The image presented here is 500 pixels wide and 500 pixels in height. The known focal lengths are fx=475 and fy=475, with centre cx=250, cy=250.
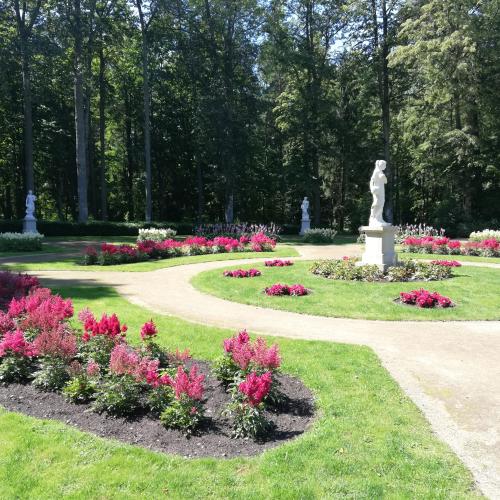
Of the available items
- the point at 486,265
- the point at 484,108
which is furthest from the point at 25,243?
the point at 484,108

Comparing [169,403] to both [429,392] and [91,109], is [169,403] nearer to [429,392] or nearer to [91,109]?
[429,392]

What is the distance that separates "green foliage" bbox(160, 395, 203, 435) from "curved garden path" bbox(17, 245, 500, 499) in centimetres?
212

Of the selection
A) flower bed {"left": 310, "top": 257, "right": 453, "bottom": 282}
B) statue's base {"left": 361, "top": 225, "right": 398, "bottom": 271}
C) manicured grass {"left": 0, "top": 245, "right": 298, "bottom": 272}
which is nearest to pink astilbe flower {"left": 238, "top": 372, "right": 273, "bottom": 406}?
flower bed {"left": 310, "top": 257, "right": 453, "bottom": 282}

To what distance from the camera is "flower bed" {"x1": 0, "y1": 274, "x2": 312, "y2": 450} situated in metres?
4.21

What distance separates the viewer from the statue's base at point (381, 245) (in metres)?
12.8

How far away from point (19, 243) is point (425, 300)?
16795 mm

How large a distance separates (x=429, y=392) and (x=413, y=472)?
5.55 ft

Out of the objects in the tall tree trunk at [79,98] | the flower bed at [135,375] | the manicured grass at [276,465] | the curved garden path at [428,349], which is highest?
the tall tree trunk at [79,98]

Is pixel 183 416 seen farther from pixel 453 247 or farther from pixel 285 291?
pixel 453 247

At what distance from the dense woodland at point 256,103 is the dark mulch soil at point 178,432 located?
2461 cm

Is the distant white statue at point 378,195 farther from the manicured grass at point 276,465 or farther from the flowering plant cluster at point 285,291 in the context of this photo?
the manicured grass at point 276,465

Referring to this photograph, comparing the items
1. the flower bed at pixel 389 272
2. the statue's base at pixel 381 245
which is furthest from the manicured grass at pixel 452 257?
the flower bed at pixel 389 272

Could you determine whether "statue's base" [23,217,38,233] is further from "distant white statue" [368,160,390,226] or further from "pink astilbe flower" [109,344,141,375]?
"pink astilbe flower" [109,344,141,375]

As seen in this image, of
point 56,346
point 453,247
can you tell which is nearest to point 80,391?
point 56,346
